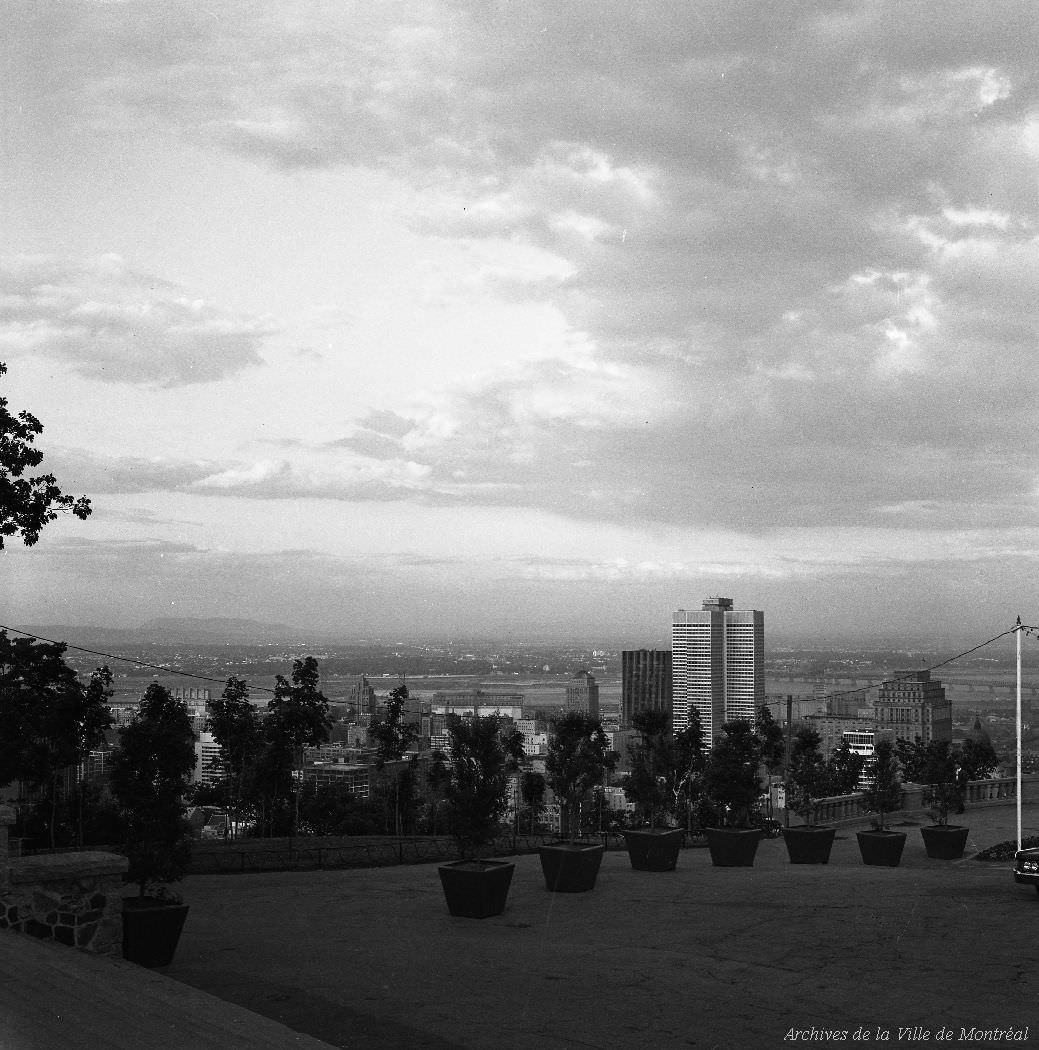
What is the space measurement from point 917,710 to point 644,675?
163 ft

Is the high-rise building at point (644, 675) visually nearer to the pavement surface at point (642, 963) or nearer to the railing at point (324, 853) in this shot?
the railing at point (324, 853)

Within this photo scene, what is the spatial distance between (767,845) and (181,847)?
55.2 ft

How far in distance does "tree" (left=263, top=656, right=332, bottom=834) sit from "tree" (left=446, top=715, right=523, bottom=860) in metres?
16.9

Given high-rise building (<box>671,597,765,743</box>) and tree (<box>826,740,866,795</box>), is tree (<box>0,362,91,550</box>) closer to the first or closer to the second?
tree (<box>826,740,866,795</box>)

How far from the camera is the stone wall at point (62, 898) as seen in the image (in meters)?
8.43

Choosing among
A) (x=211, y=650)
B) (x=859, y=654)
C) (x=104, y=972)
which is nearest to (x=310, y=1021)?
(x=104, y=972)

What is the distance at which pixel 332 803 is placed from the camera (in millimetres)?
33781

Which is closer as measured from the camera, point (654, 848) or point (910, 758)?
point (654, 848)

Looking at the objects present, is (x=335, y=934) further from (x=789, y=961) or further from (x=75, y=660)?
(x=75, y=660)

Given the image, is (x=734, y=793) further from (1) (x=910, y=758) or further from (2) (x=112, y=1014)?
(1) (x=910, y=758)

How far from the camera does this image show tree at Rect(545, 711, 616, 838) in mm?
19406

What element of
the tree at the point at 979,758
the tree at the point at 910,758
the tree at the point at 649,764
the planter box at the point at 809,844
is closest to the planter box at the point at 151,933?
the tree at the point at 649,764

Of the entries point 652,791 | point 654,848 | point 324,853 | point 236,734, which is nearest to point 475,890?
point 654,848

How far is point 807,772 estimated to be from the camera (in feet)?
82.4
